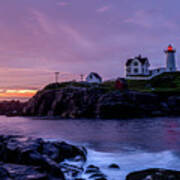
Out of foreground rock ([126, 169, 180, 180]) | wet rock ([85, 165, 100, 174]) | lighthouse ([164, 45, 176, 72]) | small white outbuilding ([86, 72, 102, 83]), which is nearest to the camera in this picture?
foreground rock ([126, 169, 180, 180])

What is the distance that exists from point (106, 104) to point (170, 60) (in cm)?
4958

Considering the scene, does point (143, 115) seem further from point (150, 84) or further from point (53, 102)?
point (53, 102)

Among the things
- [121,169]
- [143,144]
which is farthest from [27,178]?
[143,144]

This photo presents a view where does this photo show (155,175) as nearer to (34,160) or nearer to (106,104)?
(34,160)

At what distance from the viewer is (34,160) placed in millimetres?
15062

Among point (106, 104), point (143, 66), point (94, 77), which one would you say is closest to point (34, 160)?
point (106, 104)

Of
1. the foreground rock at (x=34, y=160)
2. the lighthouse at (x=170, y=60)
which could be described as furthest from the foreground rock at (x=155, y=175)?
the lighthouse at (x=170, y=60)

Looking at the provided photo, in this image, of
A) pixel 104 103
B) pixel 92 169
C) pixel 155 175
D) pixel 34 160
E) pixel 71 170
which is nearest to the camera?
pixel 155 175

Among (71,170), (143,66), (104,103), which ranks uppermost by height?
(143,66)

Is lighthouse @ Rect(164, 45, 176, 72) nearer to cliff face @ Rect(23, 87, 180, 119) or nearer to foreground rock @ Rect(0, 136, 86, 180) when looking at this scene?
cliff face @ Rect(23, 87, 180, 119)

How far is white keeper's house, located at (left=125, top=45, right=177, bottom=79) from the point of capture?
93.3m

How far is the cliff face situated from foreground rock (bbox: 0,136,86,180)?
40.2m

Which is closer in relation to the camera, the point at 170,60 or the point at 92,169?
the point at 92,169

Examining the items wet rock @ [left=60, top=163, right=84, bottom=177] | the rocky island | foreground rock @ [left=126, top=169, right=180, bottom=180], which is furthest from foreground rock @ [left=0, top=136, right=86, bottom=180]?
the rocky island
